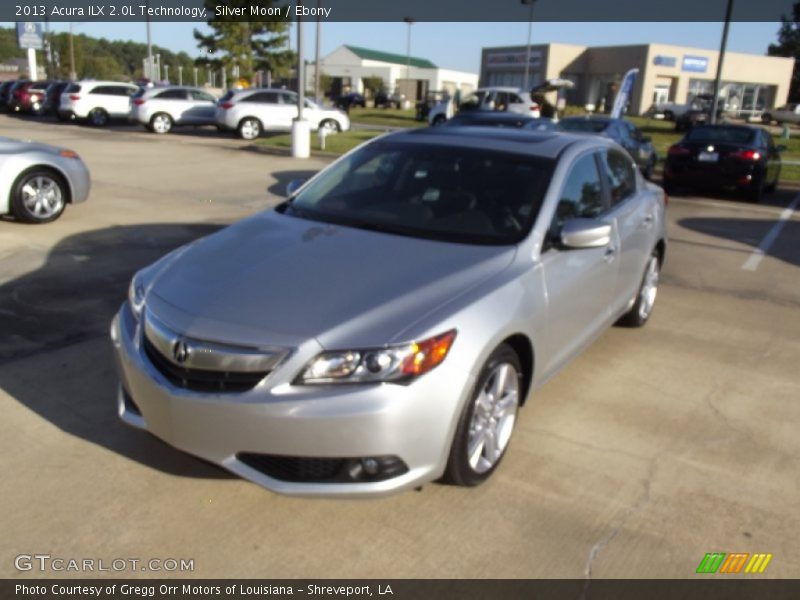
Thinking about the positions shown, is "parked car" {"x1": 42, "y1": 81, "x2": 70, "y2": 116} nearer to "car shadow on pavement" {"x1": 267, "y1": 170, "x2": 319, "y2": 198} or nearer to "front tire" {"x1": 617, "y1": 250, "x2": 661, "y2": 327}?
"car shadow on pavement" {"x1": 267, "y1": 170, "x2": 319, "y2": 198}

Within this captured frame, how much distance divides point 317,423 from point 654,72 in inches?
2513

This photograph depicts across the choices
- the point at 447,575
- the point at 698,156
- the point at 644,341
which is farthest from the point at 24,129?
the point at 447,575

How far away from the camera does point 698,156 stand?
13578 millimetres

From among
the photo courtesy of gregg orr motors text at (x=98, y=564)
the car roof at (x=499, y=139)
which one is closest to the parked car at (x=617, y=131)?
the car roof at (x=499, y=139)

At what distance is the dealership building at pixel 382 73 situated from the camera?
74.8 metres

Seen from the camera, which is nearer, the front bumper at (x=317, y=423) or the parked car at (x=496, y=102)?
the front bumper at (x=317, y=423)

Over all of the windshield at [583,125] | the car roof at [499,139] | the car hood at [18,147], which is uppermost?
the car roof at [499,139]

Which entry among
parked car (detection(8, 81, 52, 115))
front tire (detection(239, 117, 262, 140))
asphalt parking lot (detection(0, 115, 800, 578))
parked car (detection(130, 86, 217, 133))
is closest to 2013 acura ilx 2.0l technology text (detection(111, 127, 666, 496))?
asphalt parking lot (detection(0, 115, 800, 578))

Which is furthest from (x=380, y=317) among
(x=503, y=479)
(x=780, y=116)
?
(x=780, y=116)

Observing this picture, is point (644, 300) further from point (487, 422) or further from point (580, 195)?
point (487, 422)

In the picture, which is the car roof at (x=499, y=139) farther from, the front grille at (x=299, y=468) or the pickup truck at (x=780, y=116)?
the pickup truck at (x=780, y=116)

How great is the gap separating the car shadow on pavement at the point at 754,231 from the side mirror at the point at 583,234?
602cm

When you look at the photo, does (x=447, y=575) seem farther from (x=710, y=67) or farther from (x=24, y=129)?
Answer: (x=710, y=67)

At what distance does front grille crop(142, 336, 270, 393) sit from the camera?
295 centimetres
